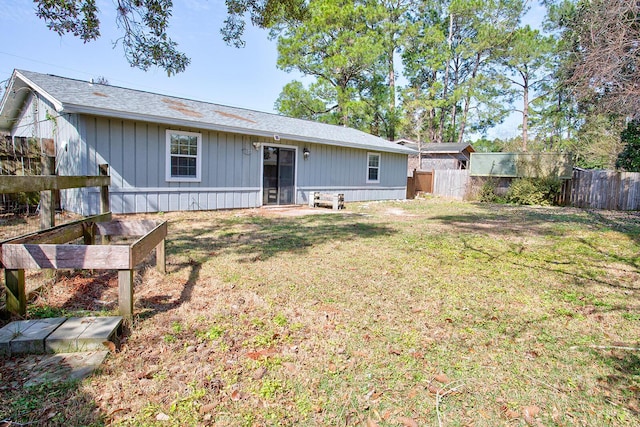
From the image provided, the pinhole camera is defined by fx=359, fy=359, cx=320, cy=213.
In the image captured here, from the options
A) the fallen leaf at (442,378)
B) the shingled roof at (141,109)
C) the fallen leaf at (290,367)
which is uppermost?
the shingled roof at (141,109)

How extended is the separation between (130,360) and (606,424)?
2784 mm

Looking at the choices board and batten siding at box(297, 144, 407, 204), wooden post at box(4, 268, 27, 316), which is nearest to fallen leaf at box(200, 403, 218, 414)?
wooden post at box(4, 268, 27, 316)

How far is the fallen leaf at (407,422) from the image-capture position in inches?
73.2

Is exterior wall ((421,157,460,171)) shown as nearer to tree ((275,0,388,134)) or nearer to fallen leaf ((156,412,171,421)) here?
tree ((275,0,388,134))

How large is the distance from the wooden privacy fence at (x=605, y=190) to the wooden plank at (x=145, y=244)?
1593 centimetres

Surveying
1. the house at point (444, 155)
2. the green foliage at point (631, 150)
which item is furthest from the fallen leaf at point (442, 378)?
the house at point (444, 155)

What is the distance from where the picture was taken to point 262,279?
159 inches

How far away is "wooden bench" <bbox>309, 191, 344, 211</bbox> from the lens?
11453mm

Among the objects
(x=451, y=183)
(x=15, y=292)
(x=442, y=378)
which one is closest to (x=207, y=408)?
(x=442, y=378)

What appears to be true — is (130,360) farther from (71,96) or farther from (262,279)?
(71,96)

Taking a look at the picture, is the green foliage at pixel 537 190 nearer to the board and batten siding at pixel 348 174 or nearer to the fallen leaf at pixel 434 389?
the board and batten siding at pixel 348 174

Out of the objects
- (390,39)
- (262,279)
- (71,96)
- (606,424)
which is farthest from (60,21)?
(390,39)

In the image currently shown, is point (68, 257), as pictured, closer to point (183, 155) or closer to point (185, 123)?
point (185, 123)

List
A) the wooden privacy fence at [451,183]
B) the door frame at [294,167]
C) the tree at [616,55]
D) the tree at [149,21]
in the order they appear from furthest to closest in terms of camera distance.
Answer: the wooden privacy fence at [451,183], the door frame at [294,167], the tree at [616,55], the tree at [149,21]
